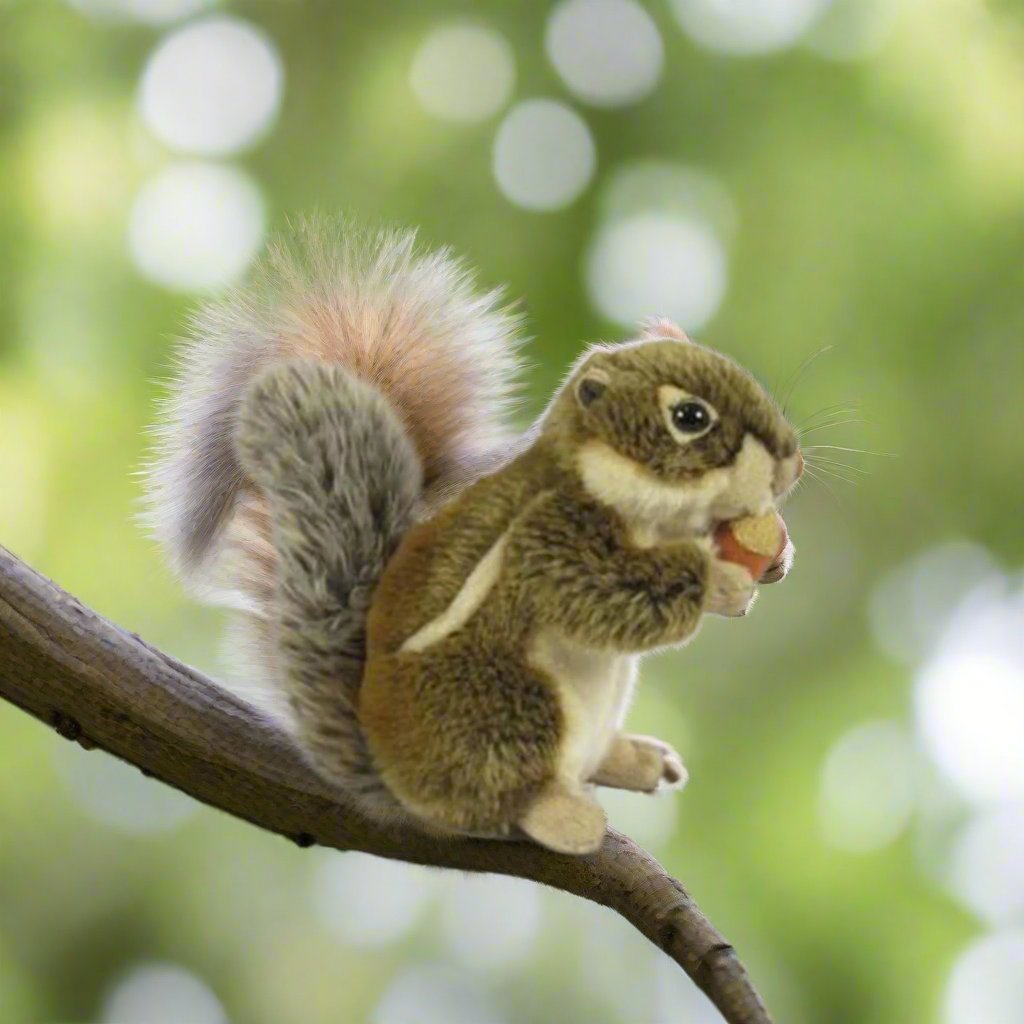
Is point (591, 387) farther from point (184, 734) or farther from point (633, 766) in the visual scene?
point (184, 734)

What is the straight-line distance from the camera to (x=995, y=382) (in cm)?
300

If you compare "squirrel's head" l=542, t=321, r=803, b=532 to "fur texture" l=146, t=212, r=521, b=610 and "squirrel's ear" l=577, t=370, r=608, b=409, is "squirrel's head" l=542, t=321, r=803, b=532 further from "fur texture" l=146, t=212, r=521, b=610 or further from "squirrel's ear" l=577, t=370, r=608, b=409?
"fur texture" l=146, t=212, r=521, b=610

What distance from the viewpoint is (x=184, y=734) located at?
0.98m

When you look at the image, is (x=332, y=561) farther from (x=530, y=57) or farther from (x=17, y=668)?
(x=530, y=57)

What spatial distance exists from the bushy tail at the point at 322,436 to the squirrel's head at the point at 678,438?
133mm

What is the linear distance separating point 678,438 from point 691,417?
0.02 m

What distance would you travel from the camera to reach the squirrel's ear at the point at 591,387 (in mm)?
826

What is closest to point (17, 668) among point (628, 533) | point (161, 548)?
point (161, 548)

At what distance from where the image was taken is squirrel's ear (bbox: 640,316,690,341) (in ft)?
2.99

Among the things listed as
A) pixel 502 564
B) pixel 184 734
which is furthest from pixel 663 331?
pixel 184 734

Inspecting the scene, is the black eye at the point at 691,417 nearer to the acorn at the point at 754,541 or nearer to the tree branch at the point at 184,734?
the acorn at the point at 754,541

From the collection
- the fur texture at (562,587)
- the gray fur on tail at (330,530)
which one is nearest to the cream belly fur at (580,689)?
the fur texture at (562,587)

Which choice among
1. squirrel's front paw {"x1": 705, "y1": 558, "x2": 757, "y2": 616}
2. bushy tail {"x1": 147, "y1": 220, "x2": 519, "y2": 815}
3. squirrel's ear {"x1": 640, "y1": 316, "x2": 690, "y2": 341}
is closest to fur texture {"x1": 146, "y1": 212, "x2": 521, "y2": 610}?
bushy tail {"x1": 147, "y1": 220, "x2": 519, "y2": 815}

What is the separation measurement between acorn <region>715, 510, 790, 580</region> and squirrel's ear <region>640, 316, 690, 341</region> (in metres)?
0.14
